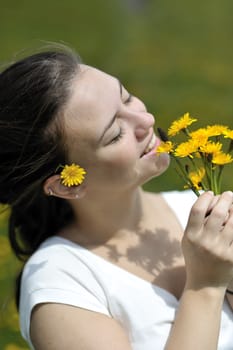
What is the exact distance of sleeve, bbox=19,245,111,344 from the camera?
209 centimetres

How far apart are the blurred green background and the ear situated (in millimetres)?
1775

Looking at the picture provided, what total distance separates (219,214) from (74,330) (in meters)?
0.58

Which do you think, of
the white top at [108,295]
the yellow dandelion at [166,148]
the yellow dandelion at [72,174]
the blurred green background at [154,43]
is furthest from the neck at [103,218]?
the blurred green background at [154,43]

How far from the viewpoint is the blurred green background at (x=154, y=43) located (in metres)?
5.41

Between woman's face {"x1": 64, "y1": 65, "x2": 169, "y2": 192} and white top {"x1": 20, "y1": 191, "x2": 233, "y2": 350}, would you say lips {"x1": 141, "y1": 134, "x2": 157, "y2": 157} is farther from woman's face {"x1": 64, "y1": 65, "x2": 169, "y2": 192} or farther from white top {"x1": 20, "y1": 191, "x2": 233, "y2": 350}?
white top {"x1": 20, "y1": 191, "x2": 233, "y2": 350}

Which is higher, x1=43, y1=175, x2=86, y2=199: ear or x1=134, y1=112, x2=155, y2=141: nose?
x1=134, y1=112, x2=155, y2=141: nose

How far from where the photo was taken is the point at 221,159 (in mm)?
1901

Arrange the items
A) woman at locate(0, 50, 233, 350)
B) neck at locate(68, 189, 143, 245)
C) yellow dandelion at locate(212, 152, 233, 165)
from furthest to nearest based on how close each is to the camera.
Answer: neck at locate(68, 189, 143, 245), woman at locate(0, 50, 233, 350), yellow dandelion at locate(212, 152, 233, 165)

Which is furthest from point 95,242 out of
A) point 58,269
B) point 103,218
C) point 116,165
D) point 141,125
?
point 141,125

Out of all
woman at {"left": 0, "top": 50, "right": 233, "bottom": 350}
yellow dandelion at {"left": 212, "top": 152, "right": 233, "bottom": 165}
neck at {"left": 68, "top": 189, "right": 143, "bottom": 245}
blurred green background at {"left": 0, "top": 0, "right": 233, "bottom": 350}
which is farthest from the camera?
blurred green background at {"left": 0, "top": 0, "right": 233, "bottom": 350}

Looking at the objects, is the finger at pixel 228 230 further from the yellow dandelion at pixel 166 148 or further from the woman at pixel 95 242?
the yellow dandelion at pixel 166 148

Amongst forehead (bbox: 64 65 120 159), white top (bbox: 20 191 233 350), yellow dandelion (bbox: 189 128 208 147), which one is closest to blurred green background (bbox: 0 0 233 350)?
white top (bbox: 20 191 233 350)

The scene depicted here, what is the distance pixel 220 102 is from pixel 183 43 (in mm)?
1317

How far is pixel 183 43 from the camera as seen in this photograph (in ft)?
21.1
